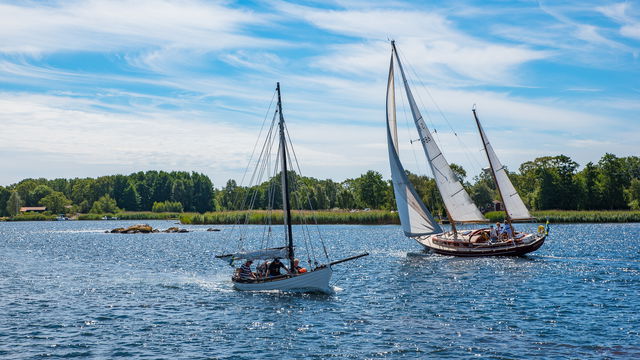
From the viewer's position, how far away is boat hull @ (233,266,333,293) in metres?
40.8

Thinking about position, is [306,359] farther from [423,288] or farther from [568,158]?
[568,158]

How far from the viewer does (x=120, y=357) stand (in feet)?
86.6

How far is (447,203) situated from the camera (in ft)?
209

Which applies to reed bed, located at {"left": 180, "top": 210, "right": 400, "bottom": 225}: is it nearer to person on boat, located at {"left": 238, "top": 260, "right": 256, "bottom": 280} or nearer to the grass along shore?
the grass along shore

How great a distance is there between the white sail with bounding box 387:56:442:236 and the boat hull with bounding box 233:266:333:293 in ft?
71.5

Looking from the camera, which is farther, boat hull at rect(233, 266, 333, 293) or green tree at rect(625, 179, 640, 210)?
green tree at rect(625, 179, 640, 210)

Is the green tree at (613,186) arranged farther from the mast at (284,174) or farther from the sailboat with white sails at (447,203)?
the mast at (284,174)

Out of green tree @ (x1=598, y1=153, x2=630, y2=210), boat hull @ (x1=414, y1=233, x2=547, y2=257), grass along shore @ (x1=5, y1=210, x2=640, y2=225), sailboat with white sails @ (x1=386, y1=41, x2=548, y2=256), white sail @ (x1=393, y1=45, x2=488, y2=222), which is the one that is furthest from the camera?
green tree @ (x1=598, y1=153, x2=630, y2=210)

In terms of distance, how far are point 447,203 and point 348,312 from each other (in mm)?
31092

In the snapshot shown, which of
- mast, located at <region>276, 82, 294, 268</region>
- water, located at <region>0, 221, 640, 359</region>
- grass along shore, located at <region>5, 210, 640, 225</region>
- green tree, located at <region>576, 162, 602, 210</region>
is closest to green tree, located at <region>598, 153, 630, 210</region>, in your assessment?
green tree, located at <region>576, 162, 602, 210</region>

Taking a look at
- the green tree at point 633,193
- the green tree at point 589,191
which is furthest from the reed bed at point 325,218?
the green tree at point 633,193

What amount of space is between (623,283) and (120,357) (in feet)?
114

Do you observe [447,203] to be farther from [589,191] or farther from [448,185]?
[589,191]

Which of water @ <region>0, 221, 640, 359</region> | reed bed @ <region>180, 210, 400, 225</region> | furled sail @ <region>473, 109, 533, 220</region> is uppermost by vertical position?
Answer: furled sail @ <region>473, 109, 533, 220</region>
